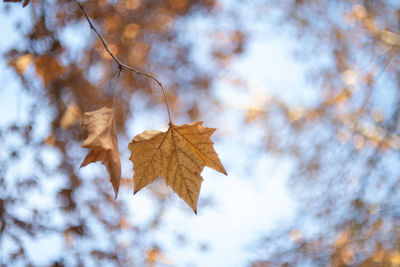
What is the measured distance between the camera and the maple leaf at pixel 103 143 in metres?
0.70

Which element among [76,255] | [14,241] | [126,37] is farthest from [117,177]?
[126,37]

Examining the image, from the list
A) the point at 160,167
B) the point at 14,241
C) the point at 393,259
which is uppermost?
the point at 14,241

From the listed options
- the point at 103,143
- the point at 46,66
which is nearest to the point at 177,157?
the point at 103,143

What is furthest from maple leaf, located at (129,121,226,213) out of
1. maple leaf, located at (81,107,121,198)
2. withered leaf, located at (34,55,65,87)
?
withered leaf, located at (34,55,65,87)

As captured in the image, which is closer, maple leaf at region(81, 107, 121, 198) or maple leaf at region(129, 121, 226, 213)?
maple leaf at region(81, 107, 121, 198)

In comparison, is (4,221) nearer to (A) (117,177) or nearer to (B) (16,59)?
(B) (16,59)

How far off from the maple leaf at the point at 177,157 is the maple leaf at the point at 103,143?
0.23ft

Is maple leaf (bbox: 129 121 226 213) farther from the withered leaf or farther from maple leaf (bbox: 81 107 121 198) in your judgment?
the withered leaf

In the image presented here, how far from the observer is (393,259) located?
2697 millimetres

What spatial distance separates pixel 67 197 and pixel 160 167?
2375 mm

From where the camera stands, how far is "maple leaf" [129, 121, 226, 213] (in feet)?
2.67

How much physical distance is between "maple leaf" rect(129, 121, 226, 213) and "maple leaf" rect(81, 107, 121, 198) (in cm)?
7

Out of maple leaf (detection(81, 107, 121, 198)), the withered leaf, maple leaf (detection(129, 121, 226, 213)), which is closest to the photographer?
maple leaf (detection(81, 107, 121, 198))

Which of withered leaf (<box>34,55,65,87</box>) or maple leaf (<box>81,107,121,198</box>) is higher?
withered leaf (<box>34,55,65,87</box>)
